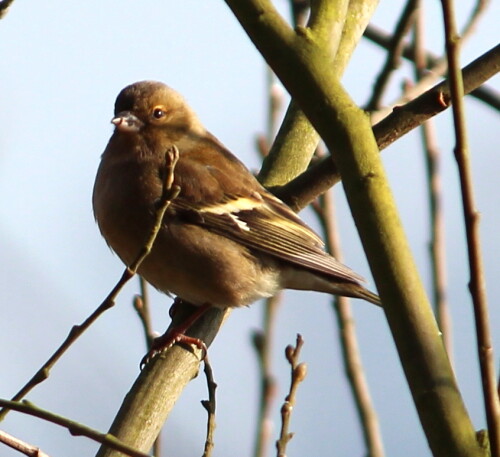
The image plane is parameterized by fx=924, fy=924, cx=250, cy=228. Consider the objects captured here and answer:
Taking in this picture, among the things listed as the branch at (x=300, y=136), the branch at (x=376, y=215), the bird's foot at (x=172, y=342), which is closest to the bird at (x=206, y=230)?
the branch at (x=300, y=136)

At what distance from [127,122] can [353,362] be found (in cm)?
274

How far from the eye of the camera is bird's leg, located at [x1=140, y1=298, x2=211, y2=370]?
3988mm

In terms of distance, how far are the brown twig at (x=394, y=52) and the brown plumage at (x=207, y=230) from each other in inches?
47.0

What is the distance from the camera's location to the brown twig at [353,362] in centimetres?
297

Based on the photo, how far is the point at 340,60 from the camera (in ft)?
15.3

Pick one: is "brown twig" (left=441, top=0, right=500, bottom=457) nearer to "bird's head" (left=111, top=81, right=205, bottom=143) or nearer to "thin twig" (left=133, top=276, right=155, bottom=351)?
"thin twig" (left=133, top=276, right=155, bottom=351)

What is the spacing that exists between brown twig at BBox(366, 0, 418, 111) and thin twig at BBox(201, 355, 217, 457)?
4.14ft

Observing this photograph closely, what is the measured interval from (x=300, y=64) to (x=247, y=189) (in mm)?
2060

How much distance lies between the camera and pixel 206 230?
5145mm

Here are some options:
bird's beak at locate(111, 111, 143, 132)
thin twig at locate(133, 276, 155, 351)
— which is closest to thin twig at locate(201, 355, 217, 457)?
thin twig at locate(133, 276, 155, 351)

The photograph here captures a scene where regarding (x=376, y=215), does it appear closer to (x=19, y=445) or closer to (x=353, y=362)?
(x=353, y=362)

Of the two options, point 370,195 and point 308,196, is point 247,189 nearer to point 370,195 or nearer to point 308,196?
point 308,196

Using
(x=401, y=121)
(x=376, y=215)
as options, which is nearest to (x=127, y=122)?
(x=401, y=121)

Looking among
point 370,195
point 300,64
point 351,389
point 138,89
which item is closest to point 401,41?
point 300,64
